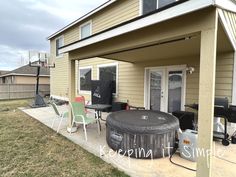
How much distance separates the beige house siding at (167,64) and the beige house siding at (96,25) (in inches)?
83.5

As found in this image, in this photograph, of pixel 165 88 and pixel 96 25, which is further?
pixel 96 25

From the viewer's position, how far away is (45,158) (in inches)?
134

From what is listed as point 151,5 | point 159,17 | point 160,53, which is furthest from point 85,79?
point 159,17

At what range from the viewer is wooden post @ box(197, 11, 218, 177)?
6.70 ft

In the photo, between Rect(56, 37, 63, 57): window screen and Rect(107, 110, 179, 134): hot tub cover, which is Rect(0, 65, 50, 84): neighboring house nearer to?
Rect(56, 37, 63, 57): window screen

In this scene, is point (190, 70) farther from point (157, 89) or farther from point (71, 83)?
point (71, 83)

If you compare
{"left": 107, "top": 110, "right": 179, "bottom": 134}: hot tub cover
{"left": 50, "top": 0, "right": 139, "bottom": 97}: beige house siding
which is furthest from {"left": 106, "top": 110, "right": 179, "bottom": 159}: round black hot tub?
{"left": 50, "top": 0, "right": 139, "bottom": 97}: beige house siding

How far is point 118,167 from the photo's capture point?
302cm

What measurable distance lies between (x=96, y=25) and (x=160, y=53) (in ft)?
18.1

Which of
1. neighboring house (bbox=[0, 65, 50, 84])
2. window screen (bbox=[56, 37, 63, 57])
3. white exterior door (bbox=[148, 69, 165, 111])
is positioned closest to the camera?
white exterior door (bbox=[148, 69, 165, 111])

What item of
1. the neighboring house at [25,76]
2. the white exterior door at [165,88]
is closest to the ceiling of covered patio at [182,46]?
the white exterior door at [165,88]

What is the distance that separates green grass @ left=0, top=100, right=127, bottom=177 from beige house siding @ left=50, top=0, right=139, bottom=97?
6.02 metres

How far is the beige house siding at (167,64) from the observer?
4934 millimetres

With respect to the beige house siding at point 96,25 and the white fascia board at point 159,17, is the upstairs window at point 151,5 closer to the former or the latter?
the beige house siding at point 96,25
